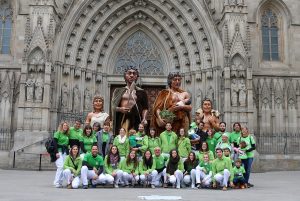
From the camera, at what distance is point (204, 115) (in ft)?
33.3

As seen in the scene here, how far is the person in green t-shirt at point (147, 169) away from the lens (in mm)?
8875

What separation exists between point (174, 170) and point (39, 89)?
11.0 metres

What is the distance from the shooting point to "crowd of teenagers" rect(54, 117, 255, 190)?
8.73 m

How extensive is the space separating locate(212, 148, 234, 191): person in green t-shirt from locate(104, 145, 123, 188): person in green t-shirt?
7.28ft

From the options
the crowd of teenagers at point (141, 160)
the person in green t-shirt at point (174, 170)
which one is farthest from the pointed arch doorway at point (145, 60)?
the person in green t-shirt at point (174, 170)

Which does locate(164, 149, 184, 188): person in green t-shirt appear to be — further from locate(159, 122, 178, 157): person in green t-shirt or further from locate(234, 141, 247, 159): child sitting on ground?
locate(234, 141, 247, 159): child sitting on ground

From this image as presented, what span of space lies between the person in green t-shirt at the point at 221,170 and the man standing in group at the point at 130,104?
1930 mm

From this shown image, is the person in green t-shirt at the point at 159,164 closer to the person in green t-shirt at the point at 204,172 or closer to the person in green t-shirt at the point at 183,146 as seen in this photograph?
the person in green t-shirt at the point at 183,146

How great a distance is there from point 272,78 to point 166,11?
22.9ft

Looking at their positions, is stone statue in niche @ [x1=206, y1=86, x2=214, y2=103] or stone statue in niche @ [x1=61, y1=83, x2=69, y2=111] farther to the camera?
stone statue in niche @ [x1=206, y1=86, x2=214, y2=103]

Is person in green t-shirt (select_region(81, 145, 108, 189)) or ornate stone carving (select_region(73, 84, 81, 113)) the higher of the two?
ornate stone carving (select_region(73, 84, 81, 113))

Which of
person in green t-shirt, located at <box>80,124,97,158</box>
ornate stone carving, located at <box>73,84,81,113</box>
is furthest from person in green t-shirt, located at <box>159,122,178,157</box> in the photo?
ornate stone carving, located at <box>73,84,81,113</box>

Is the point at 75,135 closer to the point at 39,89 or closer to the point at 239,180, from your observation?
the point at 239,180

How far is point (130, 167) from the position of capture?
8.93m
